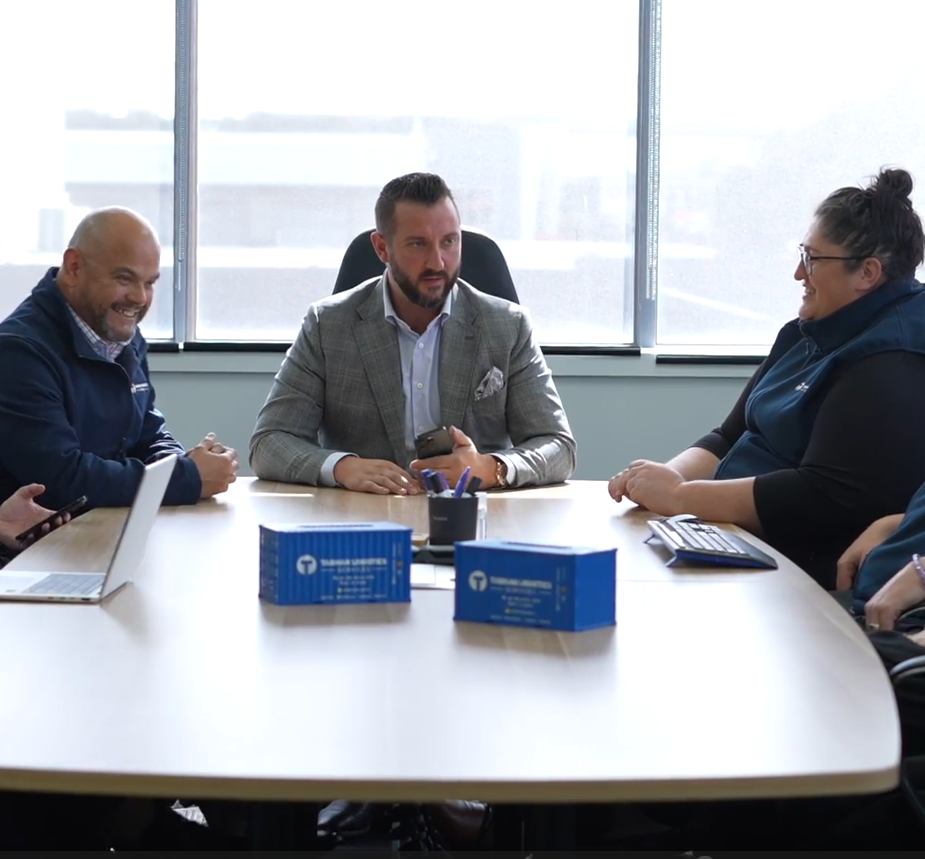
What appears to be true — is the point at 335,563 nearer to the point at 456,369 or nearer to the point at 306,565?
the point at 306,565

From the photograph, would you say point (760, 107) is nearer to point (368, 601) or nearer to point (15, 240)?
point (15, 240)

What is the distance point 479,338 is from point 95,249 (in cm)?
88

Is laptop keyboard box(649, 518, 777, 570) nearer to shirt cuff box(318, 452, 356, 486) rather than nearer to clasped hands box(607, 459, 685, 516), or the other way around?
clasped hands box(607, 459, 685, 516)

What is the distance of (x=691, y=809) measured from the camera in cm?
187

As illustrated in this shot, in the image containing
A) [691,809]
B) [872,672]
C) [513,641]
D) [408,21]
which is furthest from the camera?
[408,21]

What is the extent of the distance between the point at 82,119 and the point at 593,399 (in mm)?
2018

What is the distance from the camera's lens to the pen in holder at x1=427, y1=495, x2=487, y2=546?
1.95 m

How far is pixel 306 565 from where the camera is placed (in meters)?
1.62

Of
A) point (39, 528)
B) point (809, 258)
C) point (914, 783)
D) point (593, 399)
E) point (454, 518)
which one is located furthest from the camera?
point (593, 399)

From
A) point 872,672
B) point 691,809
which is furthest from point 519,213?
point 872,672

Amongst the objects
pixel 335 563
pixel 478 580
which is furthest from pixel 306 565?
pixel 478 580

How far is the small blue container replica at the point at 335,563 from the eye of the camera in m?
1.60

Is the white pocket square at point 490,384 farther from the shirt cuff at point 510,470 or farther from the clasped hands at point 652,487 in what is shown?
the clasped hands at point 652,487

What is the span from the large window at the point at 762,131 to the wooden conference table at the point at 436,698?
9.67 ft
